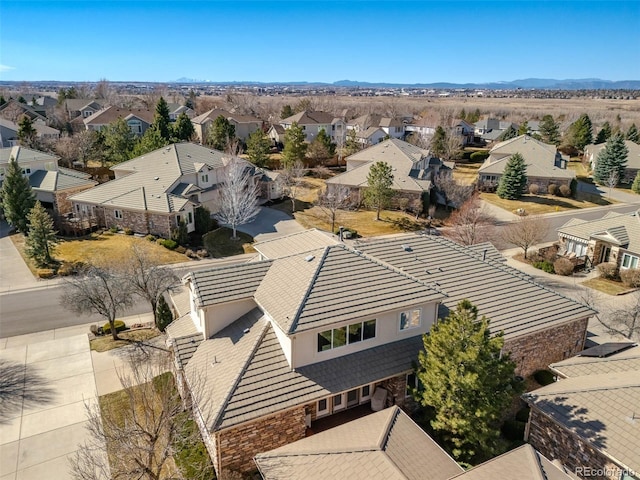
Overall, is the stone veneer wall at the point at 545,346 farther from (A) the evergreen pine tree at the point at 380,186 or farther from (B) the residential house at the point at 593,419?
(A) the evergreen pine tree at the point at 380,186

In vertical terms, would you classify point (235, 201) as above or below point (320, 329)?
below

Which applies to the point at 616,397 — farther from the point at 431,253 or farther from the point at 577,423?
the point at 431,253

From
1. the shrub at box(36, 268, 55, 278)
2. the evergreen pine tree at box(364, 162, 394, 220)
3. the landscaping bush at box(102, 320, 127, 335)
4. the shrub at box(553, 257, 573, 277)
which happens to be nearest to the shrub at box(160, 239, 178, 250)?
the shrub at box(36, 268, 55, 278)

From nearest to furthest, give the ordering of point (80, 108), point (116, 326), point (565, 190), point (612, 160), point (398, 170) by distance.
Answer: point (116, 326) → point (398, 170) → point (565, 190) → point (612, 160) → point (80, 108)

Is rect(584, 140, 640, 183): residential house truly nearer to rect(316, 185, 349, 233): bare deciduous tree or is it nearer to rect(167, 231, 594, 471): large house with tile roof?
rect(316, 185, 349, 233): bare deciduous tree

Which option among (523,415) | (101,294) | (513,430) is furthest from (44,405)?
(523,415)

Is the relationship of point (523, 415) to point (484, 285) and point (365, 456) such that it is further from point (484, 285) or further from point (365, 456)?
point (365, 456)
